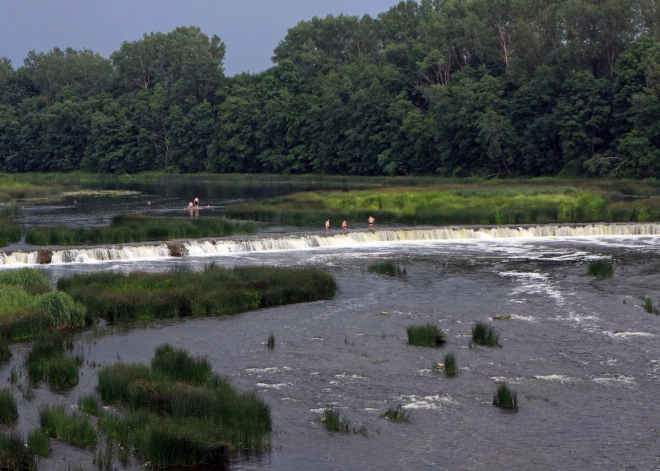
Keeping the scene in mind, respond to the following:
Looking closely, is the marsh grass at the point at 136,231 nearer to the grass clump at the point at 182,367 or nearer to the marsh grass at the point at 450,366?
the grass clump at the point at 182,367

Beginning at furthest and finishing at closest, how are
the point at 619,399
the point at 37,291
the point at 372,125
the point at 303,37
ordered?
1. the point at 303,37
2. the point at 372,125
3. the point at 37,291
4. the point at 619,399

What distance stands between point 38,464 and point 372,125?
97.9 meters

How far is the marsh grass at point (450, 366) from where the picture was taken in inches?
825

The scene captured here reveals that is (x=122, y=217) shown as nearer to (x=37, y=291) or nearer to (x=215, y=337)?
(x=37, y=291)

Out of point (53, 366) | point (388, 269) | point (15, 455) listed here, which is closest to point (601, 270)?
point (388, 269)

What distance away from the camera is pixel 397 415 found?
18.0 meters

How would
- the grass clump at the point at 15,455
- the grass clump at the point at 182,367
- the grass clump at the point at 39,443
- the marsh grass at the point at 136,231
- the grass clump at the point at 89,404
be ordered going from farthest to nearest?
the marsh grass at the point at 136,231
the grass clump at the point at 182,367
the grass clump at the point at 89,404
the grass clump at the point at 39,443
the grass clump at the point at 15,455

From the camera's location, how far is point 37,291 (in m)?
28.2

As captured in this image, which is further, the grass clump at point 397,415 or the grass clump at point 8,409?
the grass clump at point 397,415

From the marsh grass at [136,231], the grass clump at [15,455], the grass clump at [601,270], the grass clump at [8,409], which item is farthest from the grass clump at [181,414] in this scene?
the marsh grass at [136,231]

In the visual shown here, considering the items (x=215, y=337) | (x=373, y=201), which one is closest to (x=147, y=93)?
(x=373, y=201)

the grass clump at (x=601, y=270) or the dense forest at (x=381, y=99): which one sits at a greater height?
the dense forest at (x=381, y=99)

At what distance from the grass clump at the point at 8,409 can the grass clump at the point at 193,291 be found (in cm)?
877

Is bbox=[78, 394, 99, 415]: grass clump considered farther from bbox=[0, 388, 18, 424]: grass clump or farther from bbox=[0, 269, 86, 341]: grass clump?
bbox=[0, 269, 86, 341]: grass clump
